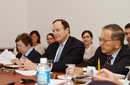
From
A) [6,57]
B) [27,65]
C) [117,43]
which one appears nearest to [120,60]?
[117,43]

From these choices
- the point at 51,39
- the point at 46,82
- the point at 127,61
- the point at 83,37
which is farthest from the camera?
the point at 51,39

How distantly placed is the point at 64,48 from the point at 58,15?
3804 mm

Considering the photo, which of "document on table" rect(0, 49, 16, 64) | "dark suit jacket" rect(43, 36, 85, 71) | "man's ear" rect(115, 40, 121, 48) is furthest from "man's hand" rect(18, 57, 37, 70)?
"man's ear" rect(115, 40, 121, 48)

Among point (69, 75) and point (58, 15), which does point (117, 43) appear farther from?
point (58, 15)

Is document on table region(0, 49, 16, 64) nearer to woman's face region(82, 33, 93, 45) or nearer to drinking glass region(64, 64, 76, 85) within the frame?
drinking glass region(64, 64, 76, 85)

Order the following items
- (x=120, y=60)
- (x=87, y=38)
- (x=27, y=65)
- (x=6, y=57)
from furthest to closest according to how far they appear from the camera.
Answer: (x=87, y=38), (x=6, y=57), (x=27, y=65), (x=120, y=60)

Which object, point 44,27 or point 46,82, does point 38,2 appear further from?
point 46,82

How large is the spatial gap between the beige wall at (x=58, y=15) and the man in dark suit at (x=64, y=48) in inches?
91.9

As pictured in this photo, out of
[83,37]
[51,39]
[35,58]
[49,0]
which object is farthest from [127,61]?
[49,0]

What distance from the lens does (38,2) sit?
7.28 metres

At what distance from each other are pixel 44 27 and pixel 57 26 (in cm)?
417

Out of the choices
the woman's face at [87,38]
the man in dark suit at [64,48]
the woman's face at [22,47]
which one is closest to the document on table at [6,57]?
the woman's face at [22,47]

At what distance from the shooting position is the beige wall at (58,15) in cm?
510

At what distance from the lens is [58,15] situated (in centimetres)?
665
